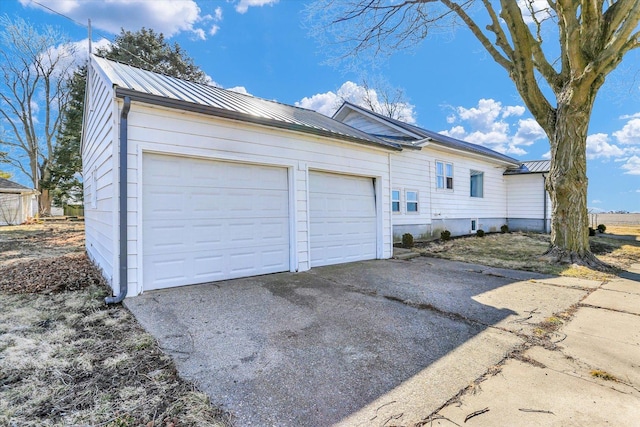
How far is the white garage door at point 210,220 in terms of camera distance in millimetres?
4656

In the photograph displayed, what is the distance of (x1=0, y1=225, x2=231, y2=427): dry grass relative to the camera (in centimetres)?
196

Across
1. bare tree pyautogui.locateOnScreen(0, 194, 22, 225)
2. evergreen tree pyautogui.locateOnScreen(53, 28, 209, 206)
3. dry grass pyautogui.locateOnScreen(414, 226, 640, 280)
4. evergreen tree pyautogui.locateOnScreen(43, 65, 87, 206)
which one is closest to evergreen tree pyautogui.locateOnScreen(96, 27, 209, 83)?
evergreen tree pyautogui.locateOnScreen(53, 28, 209, 206)

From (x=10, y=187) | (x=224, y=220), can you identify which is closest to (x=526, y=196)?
(x=224, y=220)

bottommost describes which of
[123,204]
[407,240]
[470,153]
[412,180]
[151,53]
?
[407,240]

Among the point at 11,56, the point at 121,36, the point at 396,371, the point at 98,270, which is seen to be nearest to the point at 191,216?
the point at 98,270

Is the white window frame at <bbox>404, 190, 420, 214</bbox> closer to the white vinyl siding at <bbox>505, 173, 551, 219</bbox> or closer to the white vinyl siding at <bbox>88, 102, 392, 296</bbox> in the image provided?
the white vinyl siding at <bbox>88, 102, 392, 296</bbox>

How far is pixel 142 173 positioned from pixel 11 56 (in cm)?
2733

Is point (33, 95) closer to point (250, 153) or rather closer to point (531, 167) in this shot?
point (250, 153)

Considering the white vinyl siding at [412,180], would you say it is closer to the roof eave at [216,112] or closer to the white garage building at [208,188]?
the white garage building at [208,188]

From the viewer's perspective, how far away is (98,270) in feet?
20.3

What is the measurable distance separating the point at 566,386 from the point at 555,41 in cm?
1096

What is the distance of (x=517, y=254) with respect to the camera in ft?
29.3

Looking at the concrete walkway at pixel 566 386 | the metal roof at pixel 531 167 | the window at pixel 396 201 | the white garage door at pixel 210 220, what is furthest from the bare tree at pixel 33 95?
the concrete walkway at pixel 566 386

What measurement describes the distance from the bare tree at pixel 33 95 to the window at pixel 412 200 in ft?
86.1
